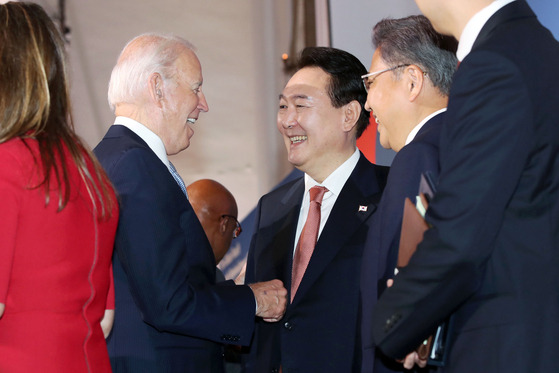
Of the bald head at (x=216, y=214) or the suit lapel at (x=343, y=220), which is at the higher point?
the suit lapel at (x=343, y=220)

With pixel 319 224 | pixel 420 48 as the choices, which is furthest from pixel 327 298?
pixel 420 48

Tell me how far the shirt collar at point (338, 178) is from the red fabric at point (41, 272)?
1375 millimetres

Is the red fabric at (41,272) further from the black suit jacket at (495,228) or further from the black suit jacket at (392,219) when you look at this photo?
the black suit jacket at (392,219)

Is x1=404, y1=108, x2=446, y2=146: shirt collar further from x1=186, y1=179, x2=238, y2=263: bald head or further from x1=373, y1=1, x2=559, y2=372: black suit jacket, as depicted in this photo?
x1=186, y1=179, x2=238, y2=263: bald head

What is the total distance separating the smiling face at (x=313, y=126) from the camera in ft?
9.78

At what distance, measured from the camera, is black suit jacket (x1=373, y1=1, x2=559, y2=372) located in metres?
1.54

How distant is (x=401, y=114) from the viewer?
2338 millimetres

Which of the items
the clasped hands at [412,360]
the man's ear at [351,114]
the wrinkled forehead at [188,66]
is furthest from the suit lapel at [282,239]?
the clasped hands at [412,360]

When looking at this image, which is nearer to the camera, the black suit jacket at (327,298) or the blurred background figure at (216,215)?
the black suit jacket at (327,298)

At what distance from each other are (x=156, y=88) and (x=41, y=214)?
109 centimetres

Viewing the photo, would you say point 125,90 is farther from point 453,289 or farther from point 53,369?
point 453,289

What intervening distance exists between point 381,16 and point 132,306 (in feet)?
8.57

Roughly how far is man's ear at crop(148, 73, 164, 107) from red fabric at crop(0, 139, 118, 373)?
0.90 metres

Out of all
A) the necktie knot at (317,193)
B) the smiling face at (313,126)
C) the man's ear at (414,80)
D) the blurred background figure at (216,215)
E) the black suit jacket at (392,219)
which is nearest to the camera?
the black suit jacket at (392,219)
